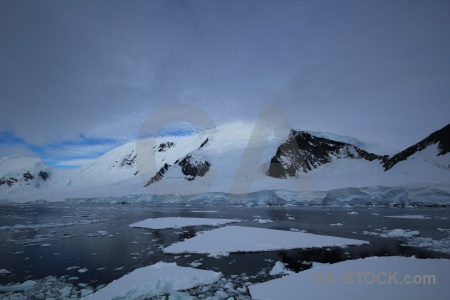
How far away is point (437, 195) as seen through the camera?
100 feet

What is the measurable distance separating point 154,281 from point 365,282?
4.98 metres

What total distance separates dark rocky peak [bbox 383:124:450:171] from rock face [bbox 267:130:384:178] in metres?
7.39

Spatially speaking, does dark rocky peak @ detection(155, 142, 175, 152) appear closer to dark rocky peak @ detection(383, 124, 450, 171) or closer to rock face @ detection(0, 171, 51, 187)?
rock face @ detection(0, 171, 51, 187)

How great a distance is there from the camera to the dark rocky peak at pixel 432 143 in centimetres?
4341

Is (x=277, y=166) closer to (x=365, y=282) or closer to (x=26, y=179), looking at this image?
(x=365, y=282)

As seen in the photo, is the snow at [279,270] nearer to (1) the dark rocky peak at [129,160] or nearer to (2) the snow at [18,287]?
(2) the snow at [18,287]

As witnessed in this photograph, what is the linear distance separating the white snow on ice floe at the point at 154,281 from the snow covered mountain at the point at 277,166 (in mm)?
34496

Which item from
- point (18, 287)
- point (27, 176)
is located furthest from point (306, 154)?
point (27, 176)

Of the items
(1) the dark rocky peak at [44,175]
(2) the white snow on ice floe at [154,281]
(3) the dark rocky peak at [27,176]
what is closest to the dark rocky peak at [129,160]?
(1) the dark rocky peak at [44,175]

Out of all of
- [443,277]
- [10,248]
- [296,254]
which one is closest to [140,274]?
[296,254]

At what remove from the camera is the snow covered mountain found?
41938mm

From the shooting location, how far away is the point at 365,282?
609cm

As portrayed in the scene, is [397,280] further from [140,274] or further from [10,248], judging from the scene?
[10,248]

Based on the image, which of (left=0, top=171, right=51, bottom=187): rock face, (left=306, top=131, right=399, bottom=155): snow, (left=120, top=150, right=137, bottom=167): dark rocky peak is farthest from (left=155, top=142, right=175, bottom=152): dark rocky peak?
(left=306, top=131, right=399, bottom=155): snow
